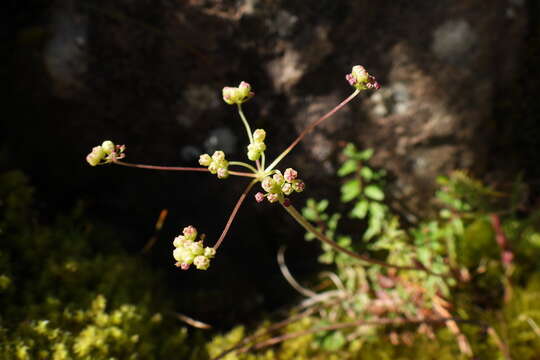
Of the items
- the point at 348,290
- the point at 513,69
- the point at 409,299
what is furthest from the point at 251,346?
the point at 513,69

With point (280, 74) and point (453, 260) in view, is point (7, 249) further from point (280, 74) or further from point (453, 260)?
point (453, 260)

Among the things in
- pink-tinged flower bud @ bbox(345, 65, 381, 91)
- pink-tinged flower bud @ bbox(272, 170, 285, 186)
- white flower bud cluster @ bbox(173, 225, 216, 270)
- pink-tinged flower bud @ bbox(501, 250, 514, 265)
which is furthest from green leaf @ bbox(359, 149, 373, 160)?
white flower bud cluster @ bbox(173, 225, 216, 270)

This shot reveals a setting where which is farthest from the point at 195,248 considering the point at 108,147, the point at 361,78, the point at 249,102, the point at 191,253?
the point at 249,102

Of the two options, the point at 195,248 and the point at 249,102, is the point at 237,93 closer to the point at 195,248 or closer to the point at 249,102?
the point at 195,248

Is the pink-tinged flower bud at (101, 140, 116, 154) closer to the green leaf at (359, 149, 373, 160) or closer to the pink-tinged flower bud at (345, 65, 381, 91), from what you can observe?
the pink-tinged flower bud at (345, 65, 381, 91)

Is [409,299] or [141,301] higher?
[141,301]
